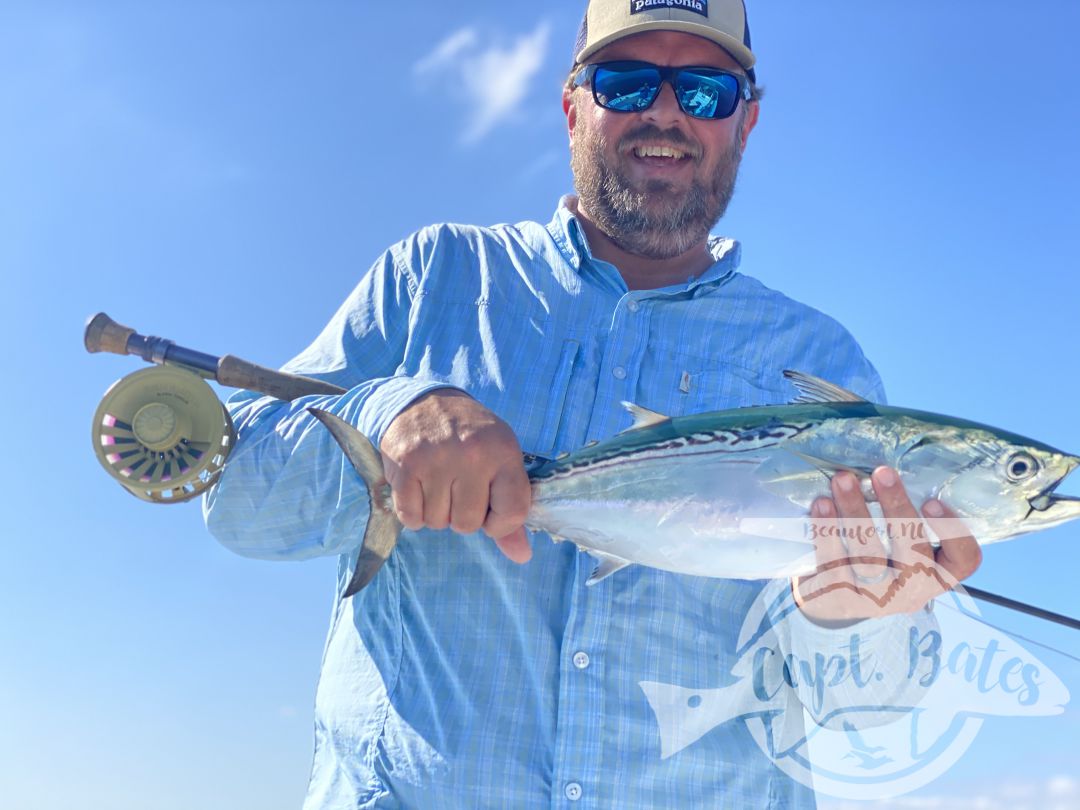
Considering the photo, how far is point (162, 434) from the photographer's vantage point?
10.1 feet

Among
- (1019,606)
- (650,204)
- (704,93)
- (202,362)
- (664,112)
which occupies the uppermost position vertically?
(704,93)

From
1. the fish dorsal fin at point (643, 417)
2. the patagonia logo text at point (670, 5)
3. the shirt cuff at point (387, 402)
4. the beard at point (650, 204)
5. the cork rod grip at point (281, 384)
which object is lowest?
Answer: the shirt cuff at point (387, 402)

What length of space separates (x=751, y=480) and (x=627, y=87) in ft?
5.92

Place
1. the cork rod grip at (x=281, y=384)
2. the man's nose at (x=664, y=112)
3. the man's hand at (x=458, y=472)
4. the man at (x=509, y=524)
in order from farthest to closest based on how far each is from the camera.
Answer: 1. the man's nose at (x=664, y=112)
2. the cork rod grip at (x=281, y=384)
3. the man at (x=509, y=524)
4. the man's hand at (x=458, y=472)

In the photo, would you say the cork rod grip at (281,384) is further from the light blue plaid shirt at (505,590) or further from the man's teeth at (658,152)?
the man's teeth at (658,152)

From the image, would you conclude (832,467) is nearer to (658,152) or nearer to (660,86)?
(658,152)

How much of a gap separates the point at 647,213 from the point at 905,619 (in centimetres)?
168

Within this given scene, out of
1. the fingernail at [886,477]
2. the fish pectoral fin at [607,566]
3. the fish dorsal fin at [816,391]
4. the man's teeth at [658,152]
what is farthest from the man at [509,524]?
the man's teeth at [658,152]

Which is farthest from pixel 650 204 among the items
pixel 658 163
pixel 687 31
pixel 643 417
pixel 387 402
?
pixel 387 402

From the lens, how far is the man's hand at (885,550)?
8.37 ft

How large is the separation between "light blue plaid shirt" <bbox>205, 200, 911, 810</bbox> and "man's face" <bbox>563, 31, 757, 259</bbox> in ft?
1.57

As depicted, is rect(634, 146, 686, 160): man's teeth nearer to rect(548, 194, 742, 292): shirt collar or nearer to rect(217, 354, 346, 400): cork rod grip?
rect(548, 194, 742, 292): shirt collar

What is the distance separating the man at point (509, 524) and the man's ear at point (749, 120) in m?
0.70

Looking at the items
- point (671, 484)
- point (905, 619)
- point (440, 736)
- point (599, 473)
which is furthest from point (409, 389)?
point (905, 619)
